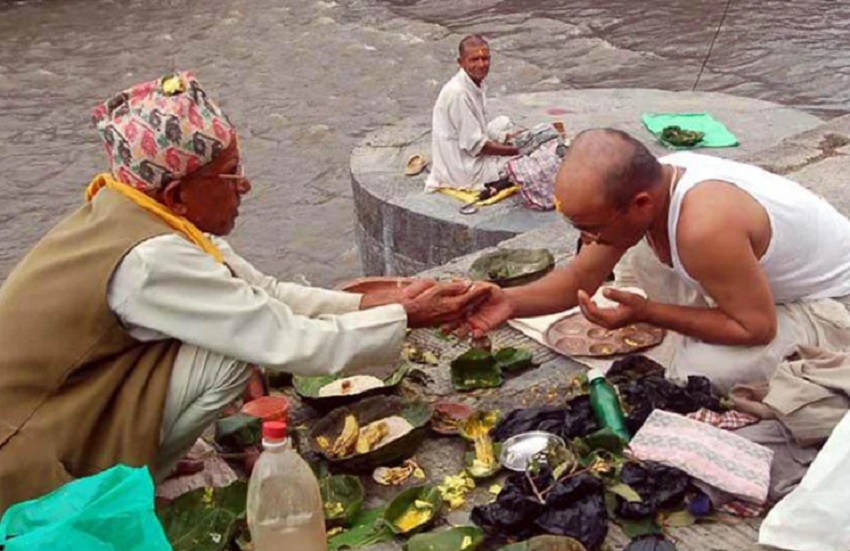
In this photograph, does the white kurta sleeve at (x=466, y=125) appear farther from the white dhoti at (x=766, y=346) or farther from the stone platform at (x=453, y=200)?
the white dhoti at (x=766, y=346)

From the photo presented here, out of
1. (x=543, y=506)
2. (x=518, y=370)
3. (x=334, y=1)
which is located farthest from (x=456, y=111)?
(x=334, y=1)

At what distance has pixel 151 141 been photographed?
333 cm

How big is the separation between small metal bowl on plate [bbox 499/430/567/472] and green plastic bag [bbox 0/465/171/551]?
1201mm

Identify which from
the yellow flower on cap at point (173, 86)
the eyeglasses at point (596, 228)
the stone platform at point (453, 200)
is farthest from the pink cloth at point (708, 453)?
the stone platform at point (453, 200)

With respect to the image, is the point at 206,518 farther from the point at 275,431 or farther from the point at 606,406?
the point at 606,406

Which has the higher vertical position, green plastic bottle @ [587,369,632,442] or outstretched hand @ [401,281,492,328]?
outstretched hand @ [401,281,492,328]

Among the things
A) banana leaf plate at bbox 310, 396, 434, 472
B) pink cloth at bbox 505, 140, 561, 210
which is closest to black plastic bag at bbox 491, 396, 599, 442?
banana leaf plate at bbox 310, 396, 434, 472

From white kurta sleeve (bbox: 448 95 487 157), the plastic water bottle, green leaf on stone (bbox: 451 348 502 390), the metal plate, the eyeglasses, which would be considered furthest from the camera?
white kurta sleeve (bbox: 448 95 487 157)

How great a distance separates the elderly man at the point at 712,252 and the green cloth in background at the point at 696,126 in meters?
3.74

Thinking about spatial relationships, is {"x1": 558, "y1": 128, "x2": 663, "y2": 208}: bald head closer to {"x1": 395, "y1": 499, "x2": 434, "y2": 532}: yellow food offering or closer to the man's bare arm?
the man's bare arm

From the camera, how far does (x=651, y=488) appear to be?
3420 millimetres

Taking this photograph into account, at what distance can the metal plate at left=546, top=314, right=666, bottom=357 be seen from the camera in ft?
14.3

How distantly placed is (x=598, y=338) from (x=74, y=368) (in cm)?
192

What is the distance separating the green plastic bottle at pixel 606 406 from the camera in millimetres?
3729
